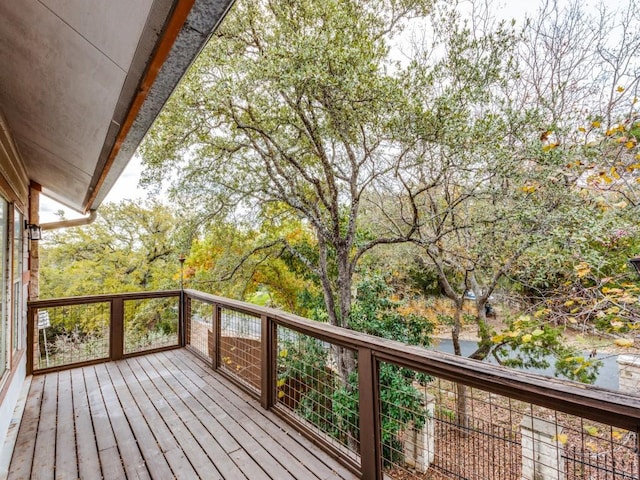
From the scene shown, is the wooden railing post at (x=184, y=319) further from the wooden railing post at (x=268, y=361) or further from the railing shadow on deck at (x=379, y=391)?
the wooden railing post at (x=268, y=361)

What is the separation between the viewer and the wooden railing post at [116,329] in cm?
433

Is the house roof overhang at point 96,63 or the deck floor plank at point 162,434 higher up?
the house roof overhang at point 96,63

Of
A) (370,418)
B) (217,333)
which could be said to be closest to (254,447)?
(370,418)

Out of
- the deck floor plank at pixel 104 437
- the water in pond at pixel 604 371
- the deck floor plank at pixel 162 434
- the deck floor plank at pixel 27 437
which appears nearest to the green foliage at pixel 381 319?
the water in pond at pixel 604 371

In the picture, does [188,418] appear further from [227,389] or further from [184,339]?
[184,339]

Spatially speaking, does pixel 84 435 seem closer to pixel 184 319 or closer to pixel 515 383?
pixel 184 319

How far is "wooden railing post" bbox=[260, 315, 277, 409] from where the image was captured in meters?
2.96

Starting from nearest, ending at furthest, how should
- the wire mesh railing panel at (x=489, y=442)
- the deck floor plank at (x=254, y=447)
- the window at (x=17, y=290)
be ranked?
the wire mesh railing panel at (x=489, y=442)
the deck floor plank at (x=254, y=447)
the window at (x=17, y=290)

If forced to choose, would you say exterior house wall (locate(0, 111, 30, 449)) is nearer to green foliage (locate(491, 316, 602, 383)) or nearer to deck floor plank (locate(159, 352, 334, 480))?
deck floor plank (locate(159, 352, 334, 480))

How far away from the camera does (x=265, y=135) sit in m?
5.91

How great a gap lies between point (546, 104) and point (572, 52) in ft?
4.57

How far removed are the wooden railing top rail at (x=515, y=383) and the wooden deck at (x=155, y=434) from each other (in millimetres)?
951

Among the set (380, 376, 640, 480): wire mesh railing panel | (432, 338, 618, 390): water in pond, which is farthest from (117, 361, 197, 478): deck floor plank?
(432, 338, 618, 390): water in pond

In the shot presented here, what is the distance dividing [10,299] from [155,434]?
2007mm
